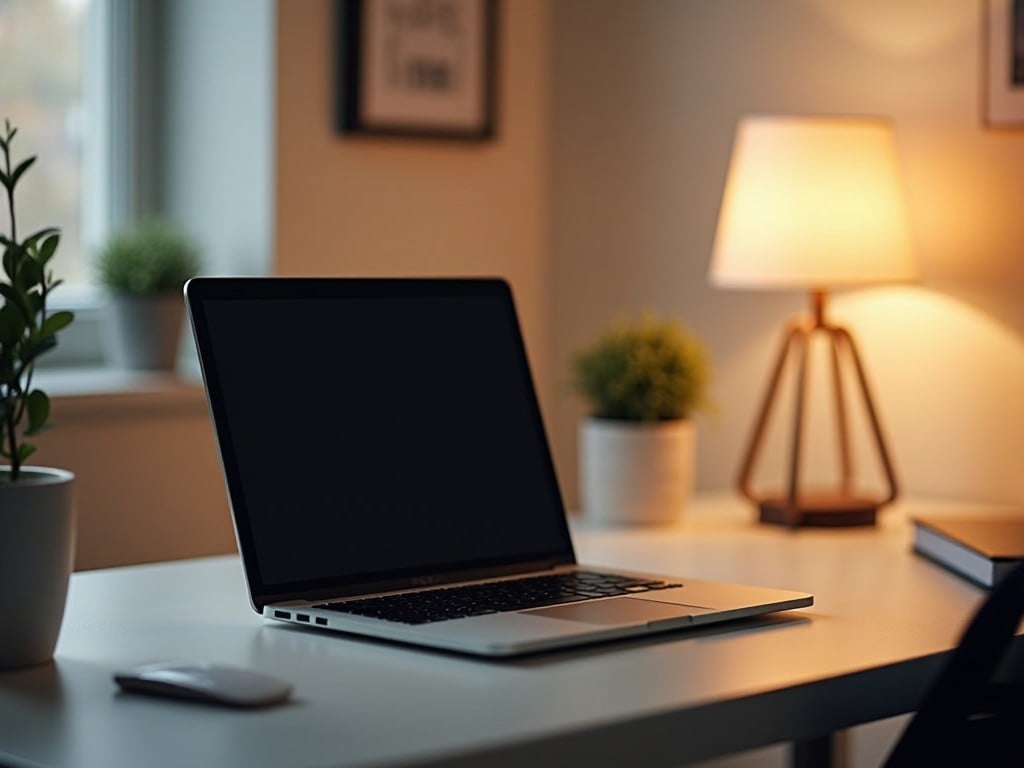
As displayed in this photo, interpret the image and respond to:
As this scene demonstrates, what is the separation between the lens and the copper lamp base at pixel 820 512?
200 centimetres

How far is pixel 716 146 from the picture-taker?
2.58 meters

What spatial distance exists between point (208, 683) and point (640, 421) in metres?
1.08

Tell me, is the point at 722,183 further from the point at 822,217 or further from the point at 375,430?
the point at 375,430

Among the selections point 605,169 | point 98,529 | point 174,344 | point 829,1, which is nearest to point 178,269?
point 174,344

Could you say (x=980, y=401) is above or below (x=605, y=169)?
below

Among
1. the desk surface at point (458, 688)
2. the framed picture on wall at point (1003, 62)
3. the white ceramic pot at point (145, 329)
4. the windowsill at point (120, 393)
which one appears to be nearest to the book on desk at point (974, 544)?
the desk surface at point (458, 688)

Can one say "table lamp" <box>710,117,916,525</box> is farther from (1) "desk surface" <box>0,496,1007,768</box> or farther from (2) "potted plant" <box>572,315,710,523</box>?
(1) "desk surface" <box>0,496,1007,768</box>

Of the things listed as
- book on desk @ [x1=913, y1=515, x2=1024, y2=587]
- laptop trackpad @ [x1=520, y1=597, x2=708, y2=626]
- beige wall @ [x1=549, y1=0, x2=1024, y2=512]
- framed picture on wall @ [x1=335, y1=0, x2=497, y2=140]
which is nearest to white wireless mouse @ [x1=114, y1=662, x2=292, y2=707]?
laptop trackpad @ [x1=520, y1=597, x2=708, y2=626]

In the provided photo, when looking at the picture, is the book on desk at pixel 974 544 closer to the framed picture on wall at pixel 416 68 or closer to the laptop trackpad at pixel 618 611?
the laptop trackpad at pixel 618 611

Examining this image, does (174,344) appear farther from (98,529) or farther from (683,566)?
(683,566)

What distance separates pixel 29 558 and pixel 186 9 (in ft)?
5.68

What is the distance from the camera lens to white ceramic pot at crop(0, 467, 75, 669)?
1.12 meters

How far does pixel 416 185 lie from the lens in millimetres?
2715

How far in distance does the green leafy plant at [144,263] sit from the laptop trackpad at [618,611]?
1.39 meters
